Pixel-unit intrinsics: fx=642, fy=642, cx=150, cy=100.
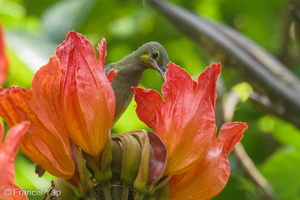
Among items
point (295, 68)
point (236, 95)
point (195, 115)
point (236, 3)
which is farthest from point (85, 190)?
point (236, 3)

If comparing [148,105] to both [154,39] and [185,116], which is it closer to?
[185,116]

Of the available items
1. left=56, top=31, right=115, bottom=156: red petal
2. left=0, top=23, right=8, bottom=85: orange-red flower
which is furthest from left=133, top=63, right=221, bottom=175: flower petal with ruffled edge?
left=0, top=23, right=8, bottom=85: orange-red flower

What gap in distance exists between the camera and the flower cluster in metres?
→ 1.09

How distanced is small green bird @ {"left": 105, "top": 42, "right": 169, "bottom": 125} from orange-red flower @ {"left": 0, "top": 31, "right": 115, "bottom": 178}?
0.46m

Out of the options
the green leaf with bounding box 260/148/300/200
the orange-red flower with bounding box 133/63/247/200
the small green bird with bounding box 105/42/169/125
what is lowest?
the green leaf with bounding box 260/148/300/200

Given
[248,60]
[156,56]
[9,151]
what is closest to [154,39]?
[248,60]

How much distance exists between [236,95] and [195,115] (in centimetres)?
160

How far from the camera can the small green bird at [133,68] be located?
1.66 m

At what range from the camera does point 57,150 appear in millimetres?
1102

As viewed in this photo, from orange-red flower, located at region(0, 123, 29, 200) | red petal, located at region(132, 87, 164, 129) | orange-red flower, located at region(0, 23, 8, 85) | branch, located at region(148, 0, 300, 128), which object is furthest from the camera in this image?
branch, located at region(148, 0, 300, 128)

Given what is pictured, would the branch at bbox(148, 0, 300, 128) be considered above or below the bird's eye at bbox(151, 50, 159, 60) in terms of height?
below

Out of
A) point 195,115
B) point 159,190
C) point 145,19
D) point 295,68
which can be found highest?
point 195,115

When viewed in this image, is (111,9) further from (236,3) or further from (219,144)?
(219,144)

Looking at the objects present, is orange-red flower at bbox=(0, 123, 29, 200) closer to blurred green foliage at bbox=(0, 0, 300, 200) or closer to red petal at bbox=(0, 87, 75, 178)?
red petal at bbox=(0, 87, 75, 178)
